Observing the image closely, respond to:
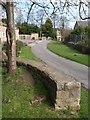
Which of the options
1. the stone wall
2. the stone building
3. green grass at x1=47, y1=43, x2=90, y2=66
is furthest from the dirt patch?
the stone building

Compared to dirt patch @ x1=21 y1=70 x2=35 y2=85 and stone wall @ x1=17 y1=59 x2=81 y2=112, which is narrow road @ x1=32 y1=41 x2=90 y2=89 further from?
stone wall @ x1=17 y1=59 x2=81 y2=112

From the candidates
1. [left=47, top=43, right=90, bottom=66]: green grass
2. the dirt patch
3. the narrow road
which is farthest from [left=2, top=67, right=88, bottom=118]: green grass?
[left=47, top=43, right=90, bottom=66]: green grass

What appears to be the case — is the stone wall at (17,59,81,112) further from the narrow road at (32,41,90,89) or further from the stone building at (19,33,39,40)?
the stone building at (19,33,39,40)

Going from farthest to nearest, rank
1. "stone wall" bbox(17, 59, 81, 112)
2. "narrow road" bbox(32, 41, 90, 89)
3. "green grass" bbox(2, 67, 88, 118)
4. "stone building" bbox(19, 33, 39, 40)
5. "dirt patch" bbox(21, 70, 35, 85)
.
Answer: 1. "stone building" bbox(19, 33, 39, 40)
2. "narrow road" bbox(32, 41, 90, 89)
3. "dirt patch" bbox(21, 70, 35, 85)
4. "stone wall" bbox(17, 59, 81, 112)
5. "green grass" bbox(2, 67, 88, 118)

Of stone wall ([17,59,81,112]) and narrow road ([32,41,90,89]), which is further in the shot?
narrow road ([32,41,90,89])

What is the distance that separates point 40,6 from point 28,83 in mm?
3293

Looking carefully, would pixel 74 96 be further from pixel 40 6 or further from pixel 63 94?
pixel 40 6

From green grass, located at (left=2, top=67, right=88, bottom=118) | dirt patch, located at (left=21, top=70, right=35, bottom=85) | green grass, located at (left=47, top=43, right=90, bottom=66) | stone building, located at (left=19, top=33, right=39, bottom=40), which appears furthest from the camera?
stone building, located at (left=19, top=33, right=39, bottom=40)

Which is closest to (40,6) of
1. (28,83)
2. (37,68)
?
(37,68)

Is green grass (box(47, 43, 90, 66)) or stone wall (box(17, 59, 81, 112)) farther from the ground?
stone wall (box(17, 59, 81, 112))

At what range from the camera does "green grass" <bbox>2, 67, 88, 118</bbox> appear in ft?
22.9

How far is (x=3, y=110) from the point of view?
711 centimetres

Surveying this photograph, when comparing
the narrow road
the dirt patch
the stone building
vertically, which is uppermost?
the dirt patch

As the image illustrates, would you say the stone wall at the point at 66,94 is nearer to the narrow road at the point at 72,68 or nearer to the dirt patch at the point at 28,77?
the dirt patch at the point at 28,77
